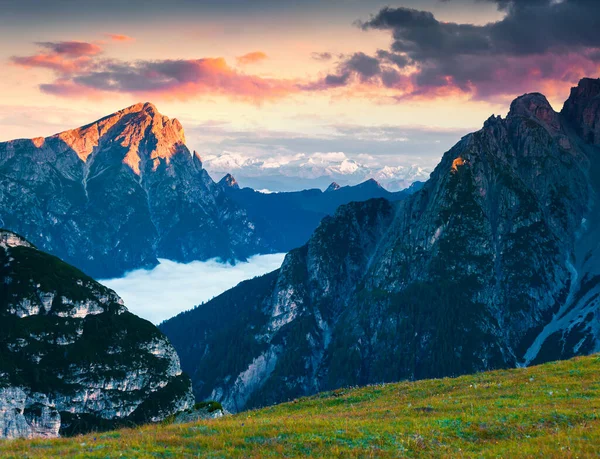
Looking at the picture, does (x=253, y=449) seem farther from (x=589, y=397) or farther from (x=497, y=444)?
(x=589, y=397)

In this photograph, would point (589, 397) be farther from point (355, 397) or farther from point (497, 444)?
point (355, 397)

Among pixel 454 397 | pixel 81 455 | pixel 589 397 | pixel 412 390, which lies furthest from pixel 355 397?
pixel 81 455

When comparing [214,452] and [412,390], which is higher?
[214,452]

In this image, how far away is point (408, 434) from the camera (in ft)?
116

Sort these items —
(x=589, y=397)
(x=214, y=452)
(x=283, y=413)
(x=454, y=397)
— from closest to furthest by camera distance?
1. (x=214, y=452)
2. (x=589, y=397)
3. (x=454, y=397)
4. (x=283, y=413)

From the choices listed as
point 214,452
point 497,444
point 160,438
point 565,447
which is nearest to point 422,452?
point 497,444

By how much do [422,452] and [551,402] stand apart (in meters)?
17.6

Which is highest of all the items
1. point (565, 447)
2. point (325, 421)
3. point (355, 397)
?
point (565, 447)

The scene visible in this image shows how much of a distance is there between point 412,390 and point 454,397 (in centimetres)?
828

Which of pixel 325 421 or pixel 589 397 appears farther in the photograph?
pixel 589 397

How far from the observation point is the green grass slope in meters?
32.0

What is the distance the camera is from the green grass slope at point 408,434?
1259 inches

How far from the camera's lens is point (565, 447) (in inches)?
1206

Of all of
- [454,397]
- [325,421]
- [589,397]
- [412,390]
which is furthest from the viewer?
[412,390]
